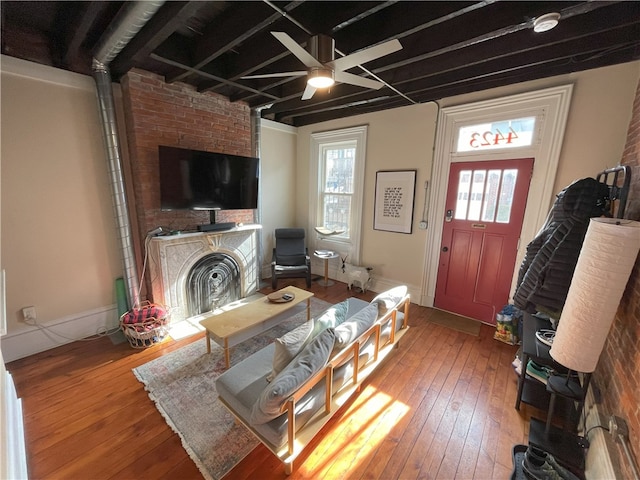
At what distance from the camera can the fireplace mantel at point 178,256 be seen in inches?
111

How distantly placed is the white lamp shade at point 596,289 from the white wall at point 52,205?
3.92 metres

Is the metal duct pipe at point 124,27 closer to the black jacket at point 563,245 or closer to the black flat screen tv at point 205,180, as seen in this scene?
the black flat screen tv at point 205,180

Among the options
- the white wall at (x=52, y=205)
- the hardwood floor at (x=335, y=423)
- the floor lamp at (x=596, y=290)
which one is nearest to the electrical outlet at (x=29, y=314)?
the white wall at (x=52, y=205)

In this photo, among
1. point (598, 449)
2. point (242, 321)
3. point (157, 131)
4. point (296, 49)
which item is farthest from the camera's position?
point (157, 131)

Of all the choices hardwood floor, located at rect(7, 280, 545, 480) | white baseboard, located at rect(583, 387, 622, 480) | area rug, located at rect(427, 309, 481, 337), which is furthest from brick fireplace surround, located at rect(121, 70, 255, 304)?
white baseboard, located at rect(583, 387, 622, 480)

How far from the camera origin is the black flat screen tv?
2.76m

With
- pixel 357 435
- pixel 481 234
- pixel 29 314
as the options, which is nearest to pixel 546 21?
pixel 481 234

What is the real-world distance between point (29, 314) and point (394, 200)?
13.9ft

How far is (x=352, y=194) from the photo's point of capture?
13.5 feet

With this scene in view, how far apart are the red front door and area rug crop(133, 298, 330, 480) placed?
95.1 inches

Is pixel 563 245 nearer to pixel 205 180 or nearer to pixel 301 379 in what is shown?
pixel 301 379

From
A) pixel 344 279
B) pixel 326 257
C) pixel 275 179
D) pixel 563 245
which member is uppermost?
pixel 275 179

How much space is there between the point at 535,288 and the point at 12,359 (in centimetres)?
444

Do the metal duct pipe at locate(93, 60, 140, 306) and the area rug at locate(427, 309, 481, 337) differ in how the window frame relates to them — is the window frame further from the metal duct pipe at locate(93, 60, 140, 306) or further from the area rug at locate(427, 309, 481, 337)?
the metal duct pipe at locate(93, 60, 140, 306)
